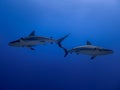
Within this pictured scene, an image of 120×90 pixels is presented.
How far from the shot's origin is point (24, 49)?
7.79 meters

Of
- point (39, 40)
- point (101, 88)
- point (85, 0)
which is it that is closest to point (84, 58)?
point (101, 88)

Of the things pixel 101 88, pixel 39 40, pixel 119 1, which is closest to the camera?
pixel 39 40

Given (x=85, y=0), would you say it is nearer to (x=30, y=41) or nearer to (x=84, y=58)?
(x=84, y=58)

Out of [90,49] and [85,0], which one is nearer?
[90,49]

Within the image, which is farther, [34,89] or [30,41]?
[34,89]

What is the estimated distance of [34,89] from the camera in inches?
311

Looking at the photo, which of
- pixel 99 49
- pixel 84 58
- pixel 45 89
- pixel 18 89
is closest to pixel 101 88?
pixel 84 58

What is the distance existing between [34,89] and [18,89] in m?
0.49

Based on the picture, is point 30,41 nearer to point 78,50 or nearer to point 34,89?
point 78,50

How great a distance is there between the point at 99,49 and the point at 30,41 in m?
1.38

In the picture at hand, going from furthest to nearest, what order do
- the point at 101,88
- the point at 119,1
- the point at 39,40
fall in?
the point at 101,88 → the point at 119,1 → the point at 39,40

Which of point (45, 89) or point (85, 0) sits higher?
point (85, 0)

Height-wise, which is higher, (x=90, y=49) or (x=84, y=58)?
(x=84, y=58)

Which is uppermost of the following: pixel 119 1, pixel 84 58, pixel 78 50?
pixel 119 1
